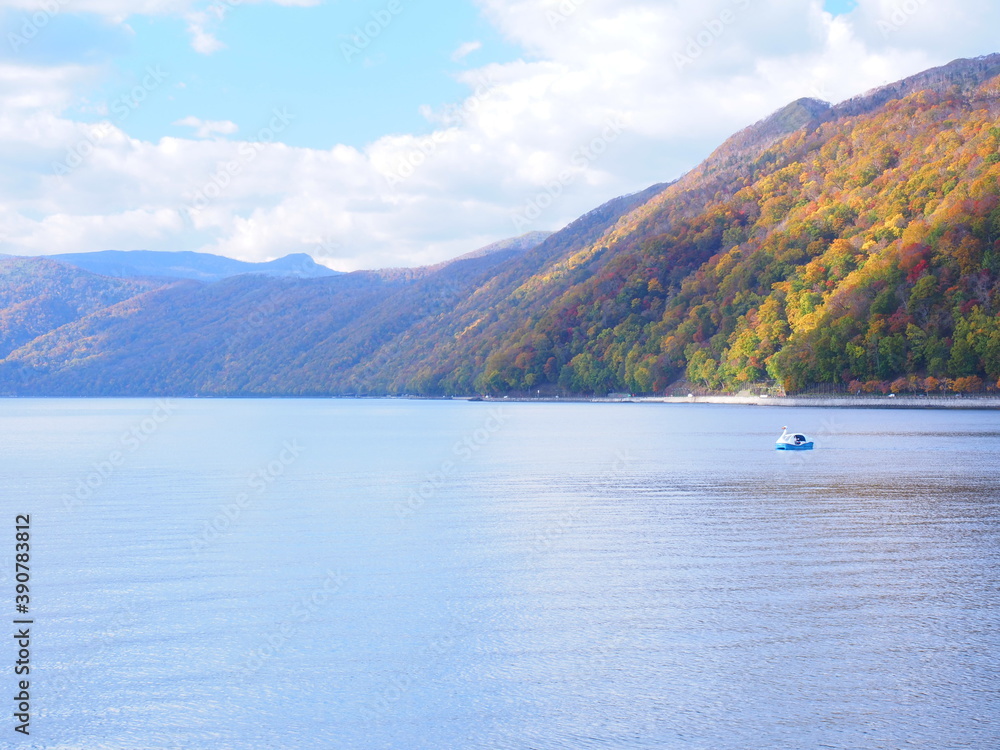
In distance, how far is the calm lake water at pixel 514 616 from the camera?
12742 mm

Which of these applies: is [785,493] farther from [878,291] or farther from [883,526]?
[878,291]

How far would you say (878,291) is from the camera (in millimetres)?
137375

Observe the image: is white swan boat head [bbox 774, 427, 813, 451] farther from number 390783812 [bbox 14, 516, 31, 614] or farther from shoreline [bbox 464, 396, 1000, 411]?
shoreline [bbox 464, 396, 1000, 411]

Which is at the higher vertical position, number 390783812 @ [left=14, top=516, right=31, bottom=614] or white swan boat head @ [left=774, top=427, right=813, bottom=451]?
white swan boat head @ [left=774, top=427, right=813, bottom=451]

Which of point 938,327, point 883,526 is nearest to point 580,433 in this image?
point 883,526

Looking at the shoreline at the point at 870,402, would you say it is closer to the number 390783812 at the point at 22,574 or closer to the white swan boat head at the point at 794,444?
the white swan boat head at the point at 794,444

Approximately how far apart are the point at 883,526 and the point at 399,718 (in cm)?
1970

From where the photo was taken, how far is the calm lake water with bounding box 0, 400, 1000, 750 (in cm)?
1274

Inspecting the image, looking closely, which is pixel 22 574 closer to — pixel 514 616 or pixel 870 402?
pixel 514 616

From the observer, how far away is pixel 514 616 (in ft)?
59.2

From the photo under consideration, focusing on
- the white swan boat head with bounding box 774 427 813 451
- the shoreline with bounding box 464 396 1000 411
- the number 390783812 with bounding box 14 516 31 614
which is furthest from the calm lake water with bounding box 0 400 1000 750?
the shoreline with bounding box 464 396 1000 411

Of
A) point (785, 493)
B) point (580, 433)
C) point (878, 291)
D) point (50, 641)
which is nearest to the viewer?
Result: point (50, 641)

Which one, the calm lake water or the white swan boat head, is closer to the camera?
the calm lake water

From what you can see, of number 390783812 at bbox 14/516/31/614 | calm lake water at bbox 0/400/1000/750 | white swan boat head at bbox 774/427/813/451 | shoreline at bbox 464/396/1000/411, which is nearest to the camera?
calm lake water at bbox 0/400/1000/750
